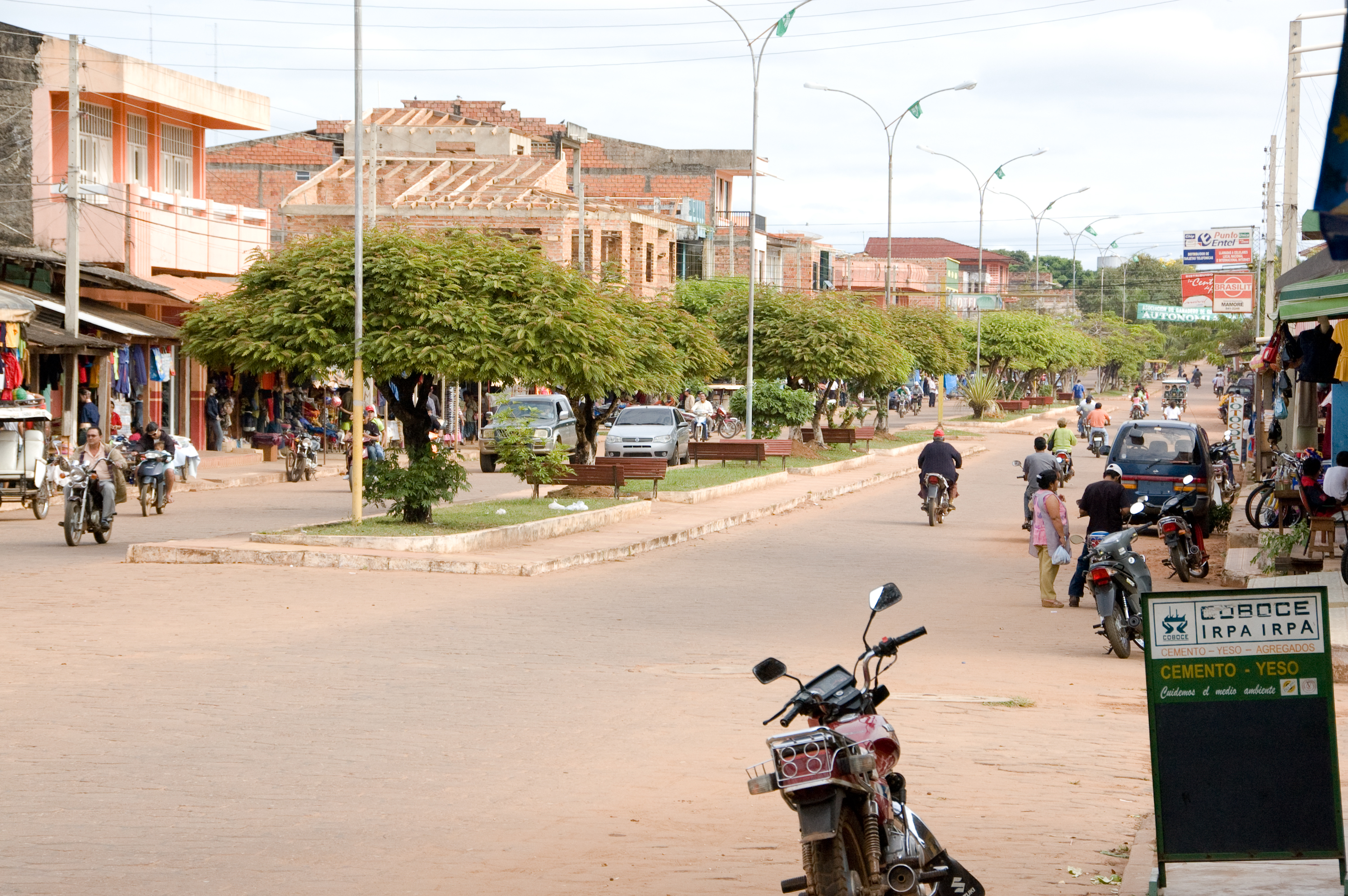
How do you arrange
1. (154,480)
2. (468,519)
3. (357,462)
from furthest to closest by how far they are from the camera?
(154,480) < (468,519) < (357,462)

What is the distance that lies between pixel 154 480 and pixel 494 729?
53.4 ft

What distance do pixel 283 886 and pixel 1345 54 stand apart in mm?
4731

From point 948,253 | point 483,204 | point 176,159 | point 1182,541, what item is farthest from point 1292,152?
point 948,253

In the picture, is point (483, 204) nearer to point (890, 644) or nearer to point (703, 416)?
point (703, 416)

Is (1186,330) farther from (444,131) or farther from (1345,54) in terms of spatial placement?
(1345,54)

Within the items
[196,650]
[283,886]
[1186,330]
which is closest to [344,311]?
[196,650]

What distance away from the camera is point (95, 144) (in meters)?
34.0

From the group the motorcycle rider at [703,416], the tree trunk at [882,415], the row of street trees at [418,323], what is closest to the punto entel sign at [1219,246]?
the tree trunk at [882,415]

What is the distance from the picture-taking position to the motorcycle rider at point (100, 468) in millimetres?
19125

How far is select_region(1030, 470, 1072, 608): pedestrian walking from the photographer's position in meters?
14.8

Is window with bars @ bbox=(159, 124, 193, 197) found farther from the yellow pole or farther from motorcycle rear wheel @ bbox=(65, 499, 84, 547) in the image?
motorcycle rear wheel @ bbox=(65, 499, 84, 547)

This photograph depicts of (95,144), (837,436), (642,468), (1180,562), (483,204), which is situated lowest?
(1180,562)

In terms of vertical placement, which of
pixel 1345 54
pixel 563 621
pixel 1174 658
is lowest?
pixel 563 621

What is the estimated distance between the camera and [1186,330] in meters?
117
